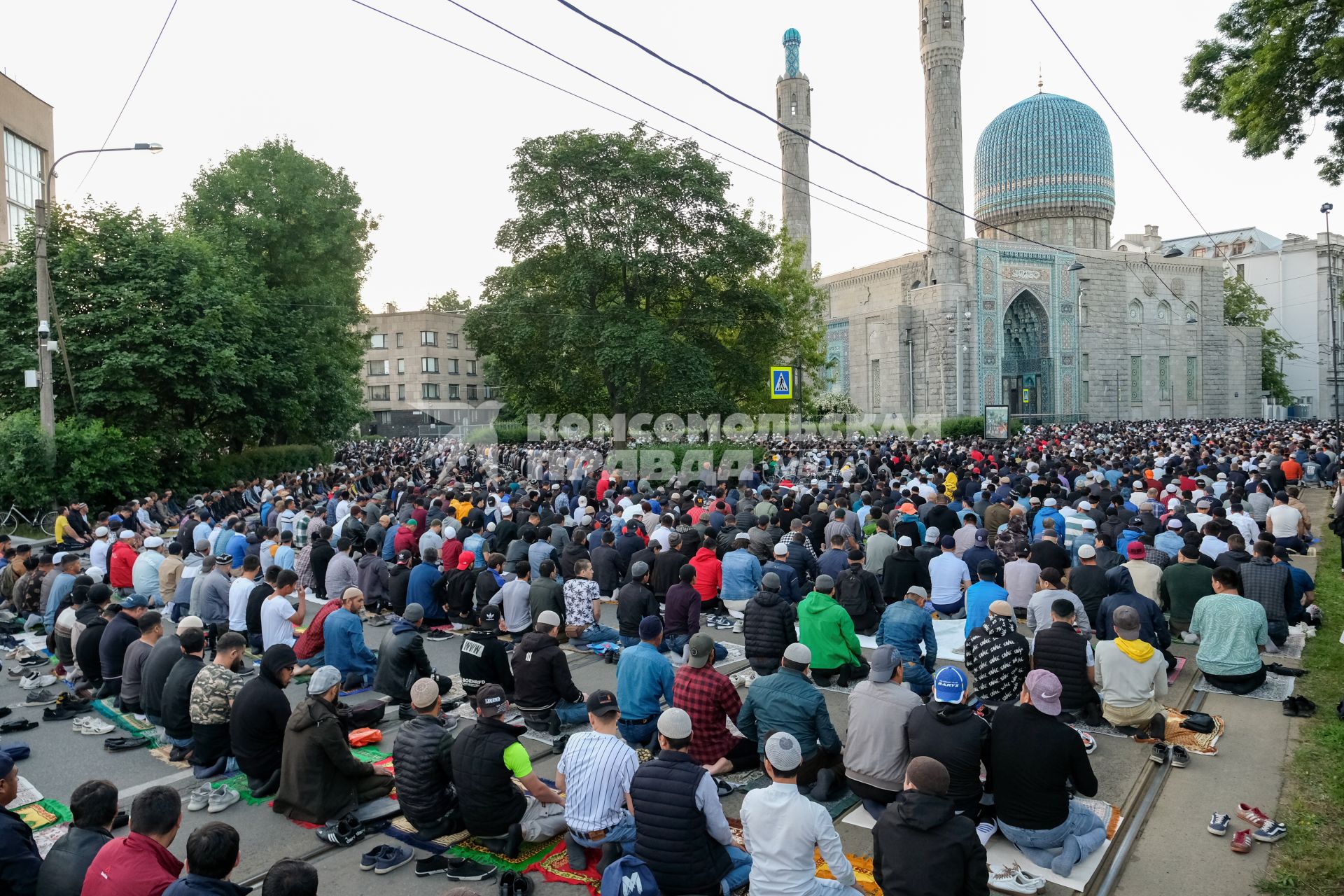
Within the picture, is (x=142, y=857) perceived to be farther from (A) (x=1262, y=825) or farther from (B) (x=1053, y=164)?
(B) (x=1053, y=164)

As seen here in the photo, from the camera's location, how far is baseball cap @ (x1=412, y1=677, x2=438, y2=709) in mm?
4934

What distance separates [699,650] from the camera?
18.4 ft

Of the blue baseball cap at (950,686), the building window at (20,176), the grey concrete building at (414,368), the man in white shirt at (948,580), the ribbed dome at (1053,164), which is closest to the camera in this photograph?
the blue baseball cap at (950,686)

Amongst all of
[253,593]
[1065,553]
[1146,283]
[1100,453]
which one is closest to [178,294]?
[253,593]

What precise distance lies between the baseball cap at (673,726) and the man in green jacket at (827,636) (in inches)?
126

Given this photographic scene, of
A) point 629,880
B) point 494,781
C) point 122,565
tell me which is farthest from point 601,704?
point 122,565

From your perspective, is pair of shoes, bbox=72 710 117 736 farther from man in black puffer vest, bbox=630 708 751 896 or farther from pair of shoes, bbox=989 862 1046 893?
pair of shoes, bbox=989 862 1046 893

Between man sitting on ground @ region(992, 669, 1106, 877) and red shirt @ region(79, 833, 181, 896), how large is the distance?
413 centimetres

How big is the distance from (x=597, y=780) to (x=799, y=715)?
1.38m

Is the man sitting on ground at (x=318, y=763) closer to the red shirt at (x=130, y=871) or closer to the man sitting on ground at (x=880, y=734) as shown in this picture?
the red shirt at (x=130, y=871)

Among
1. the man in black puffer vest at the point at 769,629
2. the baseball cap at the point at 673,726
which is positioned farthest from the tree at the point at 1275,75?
the baseball cap at the point at 673,726

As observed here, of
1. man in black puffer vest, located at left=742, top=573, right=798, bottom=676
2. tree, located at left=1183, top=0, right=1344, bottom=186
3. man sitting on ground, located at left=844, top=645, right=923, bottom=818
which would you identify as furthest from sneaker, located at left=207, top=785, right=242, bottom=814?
tree, located at left=1183, top=0, right=1344, bottom=186

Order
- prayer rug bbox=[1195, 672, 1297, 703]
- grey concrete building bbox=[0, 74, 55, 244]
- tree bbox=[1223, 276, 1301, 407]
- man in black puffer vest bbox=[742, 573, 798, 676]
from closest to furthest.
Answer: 1. prayer rug bbox=[1195, 672, 1297, 703]
2. man in black puffer vest bbox=[742, 573, 798, 676]
3. grey concrete building bbox=[0, 74, 55, 244]
4. tree bbox=[1223, 276, 1301, 407]

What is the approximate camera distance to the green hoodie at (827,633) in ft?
23.8
